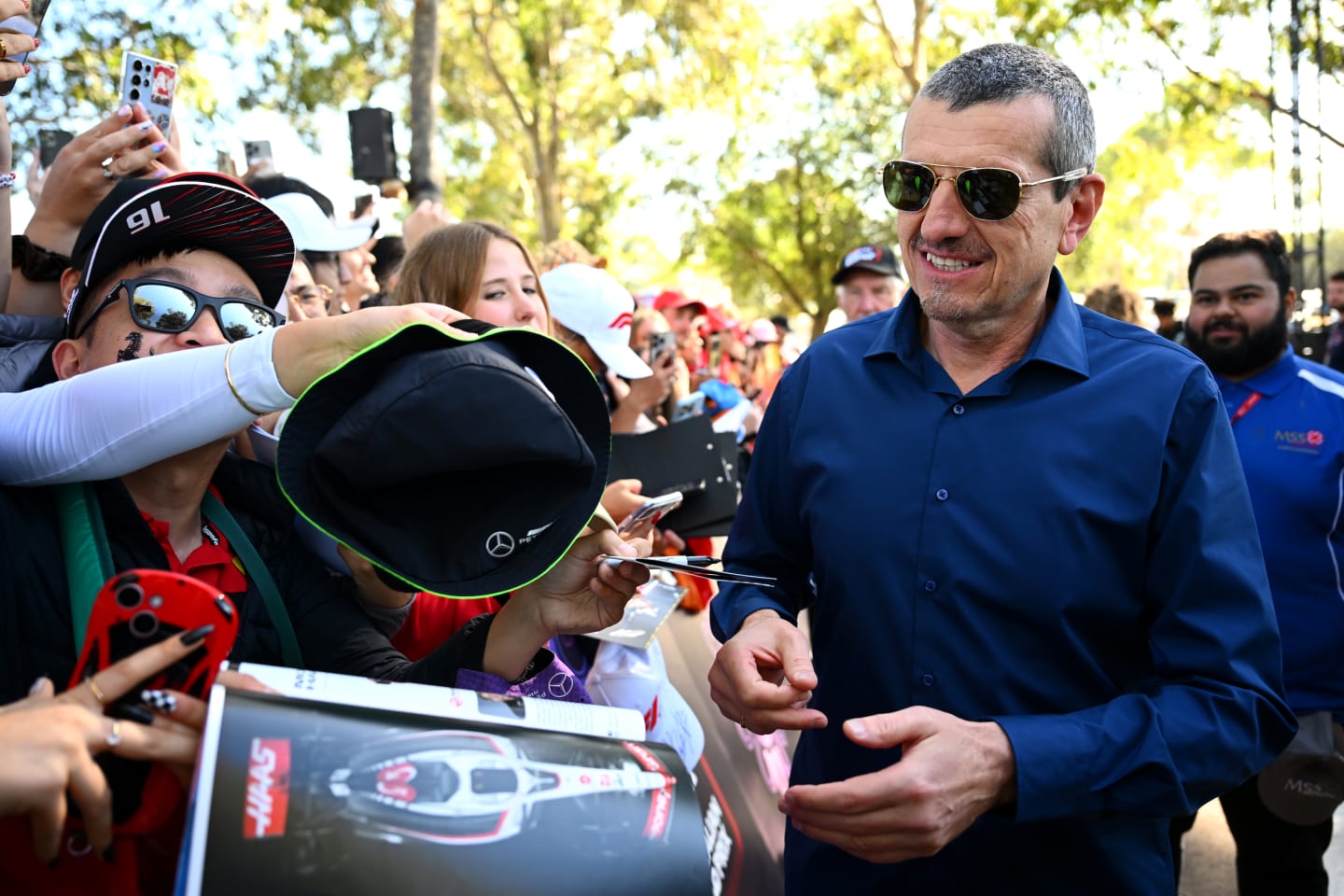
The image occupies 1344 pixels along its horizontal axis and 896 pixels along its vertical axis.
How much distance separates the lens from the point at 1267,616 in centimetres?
192

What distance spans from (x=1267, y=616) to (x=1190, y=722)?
25 cm

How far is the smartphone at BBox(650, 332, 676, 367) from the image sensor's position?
5332mm

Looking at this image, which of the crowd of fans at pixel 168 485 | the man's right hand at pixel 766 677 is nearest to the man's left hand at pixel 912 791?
the man's right hand at pixel 766 677

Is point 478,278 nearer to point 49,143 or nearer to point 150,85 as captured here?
point 150,85

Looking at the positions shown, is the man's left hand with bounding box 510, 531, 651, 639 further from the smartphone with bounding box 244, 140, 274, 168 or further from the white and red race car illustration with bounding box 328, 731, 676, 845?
the smartphone with bounding box 244, 140, 274, 168


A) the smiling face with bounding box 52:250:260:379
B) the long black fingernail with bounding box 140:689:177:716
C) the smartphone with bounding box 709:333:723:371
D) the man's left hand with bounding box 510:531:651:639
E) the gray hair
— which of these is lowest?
the smartphone with bounding box 709:333:723:371

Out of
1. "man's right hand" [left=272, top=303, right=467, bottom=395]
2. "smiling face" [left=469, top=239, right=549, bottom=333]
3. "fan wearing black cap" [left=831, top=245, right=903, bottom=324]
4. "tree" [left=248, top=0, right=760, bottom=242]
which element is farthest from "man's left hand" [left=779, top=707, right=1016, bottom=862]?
"tree" [left=248, top=0, right=760, bottom=242]

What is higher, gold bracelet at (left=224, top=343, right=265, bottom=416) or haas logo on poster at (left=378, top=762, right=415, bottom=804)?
gold bracelet at (left=224, top=343, right=265, bottom=416)

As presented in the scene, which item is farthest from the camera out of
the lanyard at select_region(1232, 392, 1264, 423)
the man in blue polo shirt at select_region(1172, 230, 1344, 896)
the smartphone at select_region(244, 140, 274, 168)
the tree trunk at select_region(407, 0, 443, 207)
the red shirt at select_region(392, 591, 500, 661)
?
the tree trunk at select_region(407, 0, 443, 207)

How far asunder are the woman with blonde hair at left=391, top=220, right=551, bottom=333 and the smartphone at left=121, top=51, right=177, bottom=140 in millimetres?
835

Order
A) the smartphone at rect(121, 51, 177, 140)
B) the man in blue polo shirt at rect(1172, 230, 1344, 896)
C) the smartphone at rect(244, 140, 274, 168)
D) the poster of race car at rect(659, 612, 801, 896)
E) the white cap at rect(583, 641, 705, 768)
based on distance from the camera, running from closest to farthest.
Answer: the smartphone at rect(121, 51, 177, 140)
the white cap at rect(583, 641, 705, 768)
the poster of race car at rect(659, 612, 801, 896)
the man in blue polo shirt at rect(1172, 230, 1344, 896)
the smartphone at rect(244, 140, 274, 168)

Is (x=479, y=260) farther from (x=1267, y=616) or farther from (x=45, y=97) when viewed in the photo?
(x=45, y=97)

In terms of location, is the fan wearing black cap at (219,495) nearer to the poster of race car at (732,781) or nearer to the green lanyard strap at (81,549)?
the green lanyard strap at (81,549)

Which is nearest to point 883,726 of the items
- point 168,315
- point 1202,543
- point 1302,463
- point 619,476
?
point 1202,543
